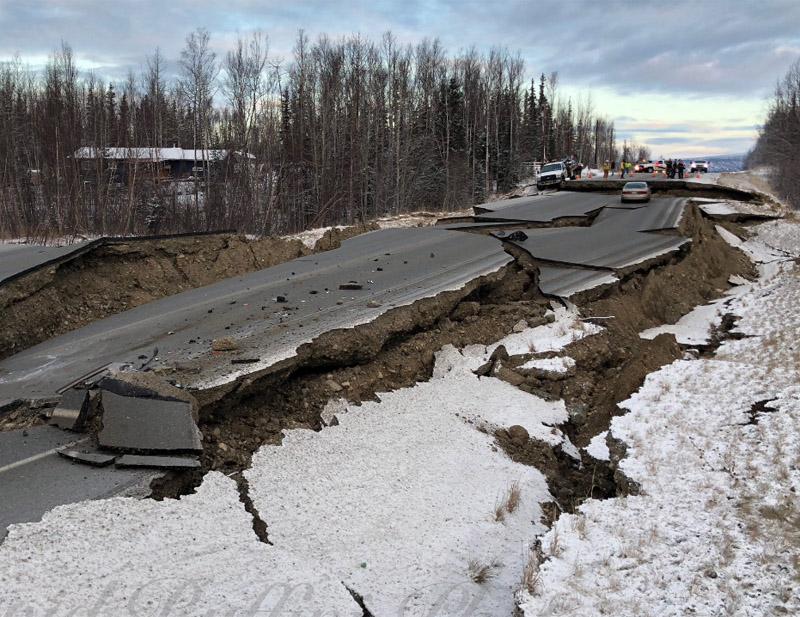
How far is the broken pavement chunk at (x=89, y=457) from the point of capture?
472 cm

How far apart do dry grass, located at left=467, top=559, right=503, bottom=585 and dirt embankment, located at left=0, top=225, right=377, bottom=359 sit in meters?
6.98

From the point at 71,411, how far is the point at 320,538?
8.65 feet

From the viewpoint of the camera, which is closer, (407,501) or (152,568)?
(152,568)

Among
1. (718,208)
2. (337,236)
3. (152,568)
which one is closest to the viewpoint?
(152,568)

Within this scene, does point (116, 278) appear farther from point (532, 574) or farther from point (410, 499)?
point (532, 574)

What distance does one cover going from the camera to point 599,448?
7.16 m

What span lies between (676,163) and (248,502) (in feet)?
161

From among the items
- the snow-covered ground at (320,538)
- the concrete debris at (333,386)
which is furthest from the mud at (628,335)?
the concrete debris at (333,386)

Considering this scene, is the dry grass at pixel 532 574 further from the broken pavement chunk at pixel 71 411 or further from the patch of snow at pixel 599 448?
the broken pavement chunk at pixel 71 411

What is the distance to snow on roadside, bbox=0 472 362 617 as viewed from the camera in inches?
137

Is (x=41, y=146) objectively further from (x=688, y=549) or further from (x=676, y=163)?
(x=676, y=163)

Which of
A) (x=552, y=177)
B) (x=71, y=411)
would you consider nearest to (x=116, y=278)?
(x=71, y=411)

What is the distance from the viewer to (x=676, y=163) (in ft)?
151

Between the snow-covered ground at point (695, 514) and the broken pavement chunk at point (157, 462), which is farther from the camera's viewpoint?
the broken pavement chunk at point (157, 462)
